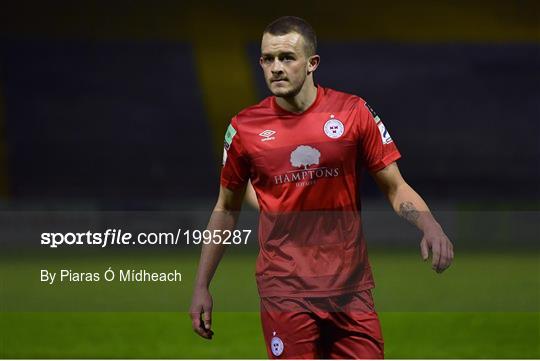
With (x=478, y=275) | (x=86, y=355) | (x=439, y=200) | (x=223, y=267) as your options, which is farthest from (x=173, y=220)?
(x=439, y=200)

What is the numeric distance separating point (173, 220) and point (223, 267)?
17.1 feet

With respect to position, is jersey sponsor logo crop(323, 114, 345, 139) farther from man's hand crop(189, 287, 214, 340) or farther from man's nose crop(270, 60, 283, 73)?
man's hand crop(189, 287, 214, 340)

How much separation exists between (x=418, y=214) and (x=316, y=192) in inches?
17.0

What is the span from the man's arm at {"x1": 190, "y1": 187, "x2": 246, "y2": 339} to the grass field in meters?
2.38

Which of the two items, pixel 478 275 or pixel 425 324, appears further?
pixel 478 275

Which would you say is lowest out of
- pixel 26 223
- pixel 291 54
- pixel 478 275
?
pixel 291 54

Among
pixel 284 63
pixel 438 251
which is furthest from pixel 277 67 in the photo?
pixel 438 251

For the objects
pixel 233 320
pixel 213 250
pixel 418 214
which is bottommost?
pixel 418 214

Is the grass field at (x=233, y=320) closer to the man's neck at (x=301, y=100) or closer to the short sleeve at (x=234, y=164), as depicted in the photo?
the short sleeve at (x=234, y=164)

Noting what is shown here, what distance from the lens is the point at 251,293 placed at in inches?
407

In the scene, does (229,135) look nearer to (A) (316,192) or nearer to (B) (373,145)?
(A) (316,192)

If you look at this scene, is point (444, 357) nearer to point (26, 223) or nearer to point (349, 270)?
point (349, 270)

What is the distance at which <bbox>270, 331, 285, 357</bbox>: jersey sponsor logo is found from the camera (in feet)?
12.1

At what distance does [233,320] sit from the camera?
8.63m
